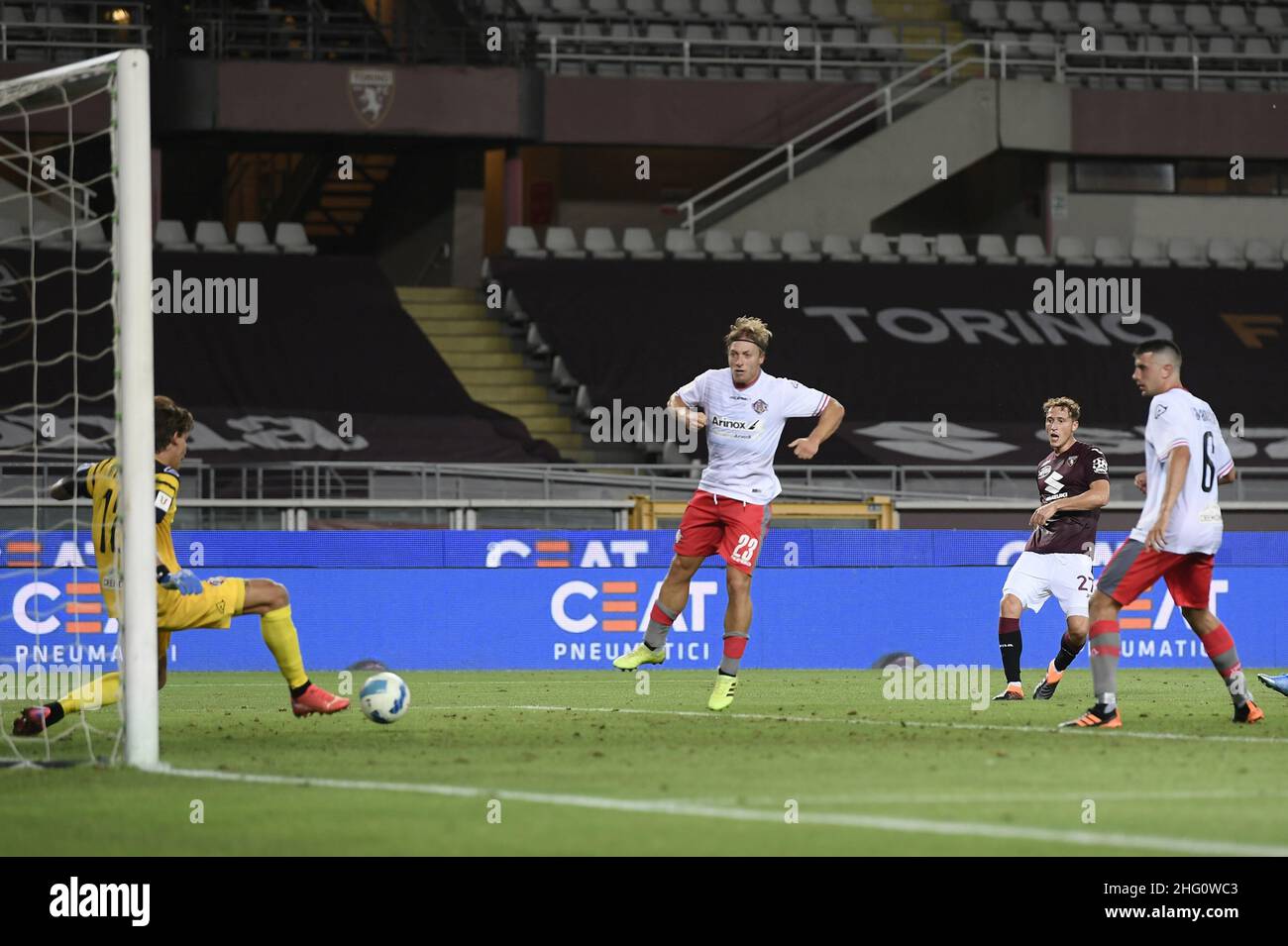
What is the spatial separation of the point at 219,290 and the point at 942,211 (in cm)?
1386

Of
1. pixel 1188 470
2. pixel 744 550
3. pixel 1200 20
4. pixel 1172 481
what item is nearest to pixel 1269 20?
pixel 1200 20

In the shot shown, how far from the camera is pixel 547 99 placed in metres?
30.3

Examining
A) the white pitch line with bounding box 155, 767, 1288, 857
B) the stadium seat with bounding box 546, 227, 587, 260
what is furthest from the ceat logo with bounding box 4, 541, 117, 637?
the stadium seat with bounding box 546, 227, 587, 260

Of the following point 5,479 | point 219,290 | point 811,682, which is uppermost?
point 219,290

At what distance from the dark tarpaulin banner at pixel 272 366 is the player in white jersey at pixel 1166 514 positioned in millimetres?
15584

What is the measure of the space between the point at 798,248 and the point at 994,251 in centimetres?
335

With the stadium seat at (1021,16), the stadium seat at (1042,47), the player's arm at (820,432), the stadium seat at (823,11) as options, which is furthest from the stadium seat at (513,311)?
the player's arm at (820,432)

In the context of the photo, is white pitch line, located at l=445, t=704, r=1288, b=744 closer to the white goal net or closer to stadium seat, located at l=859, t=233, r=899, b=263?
the white goal net

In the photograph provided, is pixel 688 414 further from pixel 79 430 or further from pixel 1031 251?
pixel 1031 251

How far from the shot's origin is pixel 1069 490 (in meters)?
13.0

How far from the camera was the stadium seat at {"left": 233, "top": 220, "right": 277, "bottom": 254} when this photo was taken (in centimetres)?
2850
